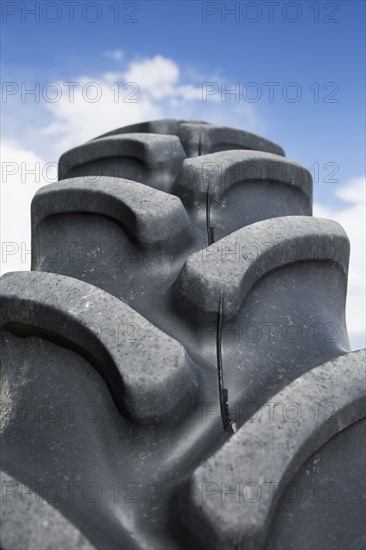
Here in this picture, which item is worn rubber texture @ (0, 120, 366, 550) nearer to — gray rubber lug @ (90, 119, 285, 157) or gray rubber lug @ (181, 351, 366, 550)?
gray rubber lug @ (181, 351, 366, 550)

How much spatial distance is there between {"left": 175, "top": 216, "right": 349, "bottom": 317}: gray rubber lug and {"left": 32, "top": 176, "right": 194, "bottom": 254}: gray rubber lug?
0.35ft

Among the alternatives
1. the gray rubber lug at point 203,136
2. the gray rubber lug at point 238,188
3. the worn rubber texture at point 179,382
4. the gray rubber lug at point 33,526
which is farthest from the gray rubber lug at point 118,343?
the gray rubber lug at point 203,136

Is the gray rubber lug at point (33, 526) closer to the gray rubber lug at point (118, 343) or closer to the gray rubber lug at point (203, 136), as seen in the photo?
the gray rubber lug at point (118, 343)

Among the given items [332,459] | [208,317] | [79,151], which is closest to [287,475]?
[332,459]

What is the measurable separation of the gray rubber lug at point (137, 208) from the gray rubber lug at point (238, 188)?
8 cm

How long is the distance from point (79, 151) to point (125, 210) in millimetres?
410

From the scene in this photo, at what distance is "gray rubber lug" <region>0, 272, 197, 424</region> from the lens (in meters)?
0.64

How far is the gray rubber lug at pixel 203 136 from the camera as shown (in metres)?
1.24

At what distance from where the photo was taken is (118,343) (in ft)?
2.17

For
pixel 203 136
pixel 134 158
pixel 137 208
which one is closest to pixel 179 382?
pixel 137 208

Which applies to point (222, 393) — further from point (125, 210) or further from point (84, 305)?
point (125, 210)

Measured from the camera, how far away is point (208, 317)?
741 millimetres

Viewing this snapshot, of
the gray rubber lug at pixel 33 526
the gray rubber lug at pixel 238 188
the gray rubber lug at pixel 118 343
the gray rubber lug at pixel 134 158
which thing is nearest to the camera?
the gray rubber lug at pixel 33 526

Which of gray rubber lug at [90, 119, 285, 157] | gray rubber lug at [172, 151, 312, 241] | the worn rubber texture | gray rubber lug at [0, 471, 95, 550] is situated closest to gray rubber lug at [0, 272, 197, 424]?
the worn rubber texture
